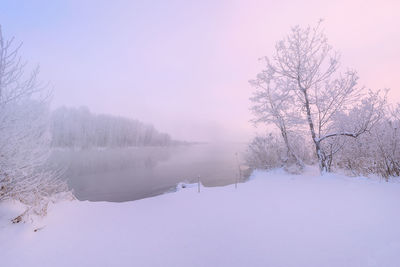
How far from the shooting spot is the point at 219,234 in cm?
238

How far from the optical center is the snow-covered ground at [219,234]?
1.85 metres

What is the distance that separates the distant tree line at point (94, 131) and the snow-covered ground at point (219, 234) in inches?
2047

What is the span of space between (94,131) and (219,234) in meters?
63.3

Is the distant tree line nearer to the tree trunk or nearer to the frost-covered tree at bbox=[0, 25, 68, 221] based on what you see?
the frost-covered tree at bbox=[0, 25, 68, 221]

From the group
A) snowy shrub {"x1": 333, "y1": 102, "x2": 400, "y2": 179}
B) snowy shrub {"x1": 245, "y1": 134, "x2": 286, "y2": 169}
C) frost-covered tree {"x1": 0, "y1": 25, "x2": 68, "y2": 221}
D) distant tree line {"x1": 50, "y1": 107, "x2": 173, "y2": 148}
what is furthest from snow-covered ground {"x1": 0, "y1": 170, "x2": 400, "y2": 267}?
distant tree line {"x1": 50, "y1": 107, "x2": 173, "y2": 148}

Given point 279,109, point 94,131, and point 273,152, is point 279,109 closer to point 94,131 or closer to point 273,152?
point 273,152

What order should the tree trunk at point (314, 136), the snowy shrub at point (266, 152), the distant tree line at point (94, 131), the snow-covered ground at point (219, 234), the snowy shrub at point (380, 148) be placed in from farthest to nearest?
1. the distant tree line at point (94, 131)
2. the snowy shrub at point (266, 152)
3. the tree trunk at point (314, 136)
4. the snowy shrub at point (380, 148)
5. the snow-covered ground at point (219, 234)

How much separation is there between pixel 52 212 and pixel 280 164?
11811mm

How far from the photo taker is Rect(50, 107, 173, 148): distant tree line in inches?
1862

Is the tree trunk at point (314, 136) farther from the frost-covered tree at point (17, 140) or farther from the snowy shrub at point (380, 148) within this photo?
the frost-covered tree at point (17, 140)

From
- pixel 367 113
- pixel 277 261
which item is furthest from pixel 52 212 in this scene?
pixel 367 113

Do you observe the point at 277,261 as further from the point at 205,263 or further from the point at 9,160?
the point at 9,160

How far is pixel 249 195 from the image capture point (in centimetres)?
427

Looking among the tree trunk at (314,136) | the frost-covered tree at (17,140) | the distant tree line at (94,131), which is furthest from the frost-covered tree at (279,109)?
the distant tree line at (94,131)
